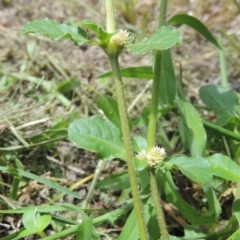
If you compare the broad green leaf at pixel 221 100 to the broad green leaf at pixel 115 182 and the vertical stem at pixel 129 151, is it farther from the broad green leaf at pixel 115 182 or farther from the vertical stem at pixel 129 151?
the vertical stem at pixel 129 151

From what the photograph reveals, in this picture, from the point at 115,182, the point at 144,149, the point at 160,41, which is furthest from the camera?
the point at 115,182

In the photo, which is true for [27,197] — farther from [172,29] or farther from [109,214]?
[172,29]

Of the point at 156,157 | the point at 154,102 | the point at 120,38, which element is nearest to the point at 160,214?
the point at 156,157

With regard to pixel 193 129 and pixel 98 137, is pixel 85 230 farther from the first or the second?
pixel 193 129

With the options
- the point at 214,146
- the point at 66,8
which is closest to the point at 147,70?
the point at 214,146

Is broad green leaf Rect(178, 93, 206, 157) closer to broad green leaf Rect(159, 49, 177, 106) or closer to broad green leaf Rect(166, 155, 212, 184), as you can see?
broad green leaf Rect(159, 49, 177, 106)

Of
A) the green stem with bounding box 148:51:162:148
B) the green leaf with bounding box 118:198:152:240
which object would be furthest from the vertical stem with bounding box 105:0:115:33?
the green leaf with bounding box 118:198:152:240

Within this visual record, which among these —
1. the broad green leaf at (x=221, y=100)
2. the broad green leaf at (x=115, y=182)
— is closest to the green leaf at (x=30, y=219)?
the broad green leaf at (x=115, y=182)
